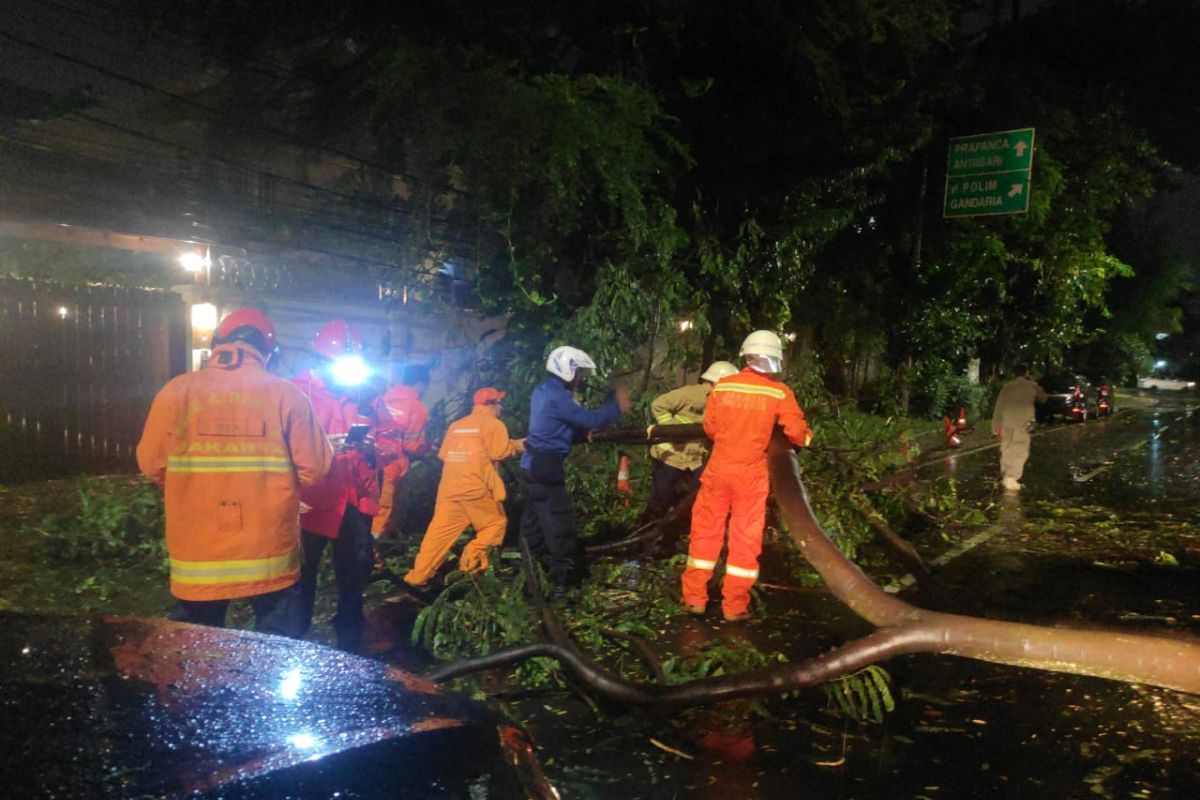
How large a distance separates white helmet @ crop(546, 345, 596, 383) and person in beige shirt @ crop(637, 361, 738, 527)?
1.31 m

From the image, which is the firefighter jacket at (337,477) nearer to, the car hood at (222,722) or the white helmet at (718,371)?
the car hood at (222,722)

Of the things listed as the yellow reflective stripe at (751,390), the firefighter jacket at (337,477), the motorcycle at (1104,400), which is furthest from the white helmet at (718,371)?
the motorcycle at (1104,400)

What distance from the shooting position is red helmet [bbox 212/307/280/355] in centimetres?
361

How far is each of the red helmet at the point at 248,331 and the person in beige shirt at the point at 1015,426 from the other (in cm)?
1037

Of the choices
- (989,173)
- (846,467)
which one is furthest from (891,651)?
(989,173)

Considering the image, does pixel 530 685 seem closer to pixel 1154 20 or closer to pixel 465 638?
pixel 465 638

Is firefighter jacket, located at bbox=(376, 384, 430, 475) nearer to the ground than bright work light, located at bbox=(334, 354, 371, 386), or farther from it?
nearer to the ground

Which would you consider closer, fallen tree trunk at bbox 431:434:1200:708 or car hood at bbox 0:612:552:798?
car hood at bbox 0:612:552:798

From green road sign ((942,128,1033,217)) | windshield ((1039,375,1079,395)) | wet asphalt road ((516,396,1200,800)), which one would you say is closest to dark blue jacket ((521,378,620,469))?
wet asphalt road ((516,396,1200,800))

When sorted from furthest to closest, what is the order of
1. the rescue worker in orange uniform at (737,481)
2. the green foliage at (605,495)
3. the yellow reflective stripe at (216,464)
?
the green foliage at (605,495), the rescue worker in orange uniform at (737,481), the yellow reflective stripe at (216,464)

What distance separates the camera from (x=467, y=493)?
230 inches

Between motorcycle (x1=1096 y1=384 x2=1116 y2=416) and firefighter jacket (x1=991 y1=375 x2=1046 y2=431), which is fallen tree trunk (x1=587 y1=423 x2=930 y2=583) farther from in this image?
motorcycle (x1=1096 y1=384 x2=1116 y2=416)

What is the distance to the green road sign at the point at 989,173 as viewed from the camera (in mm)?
15062

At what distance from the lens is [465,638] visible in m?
4.82
